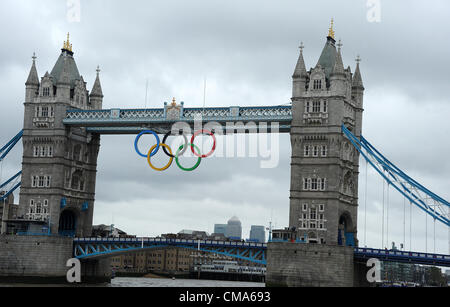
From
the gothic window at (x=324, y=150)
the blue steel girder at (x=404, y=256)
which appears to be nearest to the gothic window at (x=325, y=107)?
the gothic window at (x=324, y=150)

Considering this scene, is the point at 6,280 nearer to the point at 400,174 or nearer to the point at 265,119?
the point at 265,119

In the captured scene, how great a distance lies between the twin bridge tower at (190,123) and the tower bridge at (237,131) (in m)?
0.15

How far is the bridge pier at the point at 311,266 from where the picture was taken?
4392 inches

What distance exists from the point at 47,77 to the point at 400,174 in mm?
59429

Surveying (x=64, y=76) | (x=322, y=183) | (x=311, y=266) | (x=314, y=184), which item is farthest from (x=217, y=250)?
(x=64, y=76)

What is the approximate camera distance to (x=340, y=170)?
118875mm

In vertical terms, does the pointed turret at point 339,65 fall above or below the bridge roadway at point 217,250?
above

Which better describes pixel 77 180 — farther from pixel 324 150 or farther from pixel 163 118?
pixel 324 150

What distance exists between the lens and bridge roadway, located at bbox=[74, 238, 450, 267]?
362ft

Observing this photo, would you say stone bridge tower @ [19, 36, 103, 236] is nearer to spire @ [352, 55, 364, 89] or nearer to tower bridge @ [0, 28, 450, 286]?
tower bridge @ [0, 28, 450, 286]

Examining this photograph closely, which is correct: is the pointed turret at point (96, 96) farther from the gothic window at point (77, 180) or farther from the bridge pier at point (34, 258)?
the bridge pier at point (34, 258)

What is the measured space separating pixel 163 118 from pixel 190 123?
4511mm
